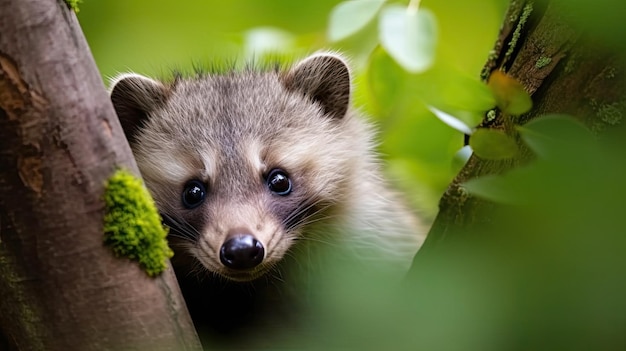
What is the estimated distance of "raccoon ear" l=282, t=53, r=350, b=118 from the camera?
388 cm

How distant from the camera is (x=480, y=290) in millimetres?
1066

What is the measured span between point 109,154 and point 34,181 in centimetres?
20

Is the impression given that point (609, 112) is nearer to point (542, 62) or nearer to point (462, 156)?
point (542, 62)

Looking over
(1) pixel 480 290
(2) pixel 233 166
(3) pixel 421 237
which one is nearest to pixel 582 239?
(1) pixel 480 290

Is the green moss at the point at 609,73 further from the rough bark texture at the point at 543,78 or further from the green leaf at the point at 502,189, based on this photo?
the green leaf at the point at 502,189

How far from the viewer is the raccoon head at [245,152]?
10.6 feet

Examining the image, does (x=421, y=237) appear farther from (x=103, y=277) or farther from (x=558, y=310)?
(x=558, y=310)

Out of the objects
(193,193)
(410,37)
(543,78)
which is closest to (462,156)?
(543,78)

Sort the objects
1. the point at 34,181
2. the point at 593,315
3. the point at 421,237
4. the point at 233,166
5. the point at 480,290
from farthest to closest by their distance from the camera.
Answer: the point at 421,237
the point at 233,166
the point at 34,181
the point at 480,290
the point at 593,315

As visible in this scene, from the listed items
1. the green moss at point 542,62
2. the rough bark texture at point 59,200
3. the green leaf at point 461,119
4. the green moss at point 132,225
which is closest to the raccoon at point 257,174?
the green moss at point 132,225

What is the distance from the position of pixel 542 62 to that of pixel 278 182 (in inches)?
65.9

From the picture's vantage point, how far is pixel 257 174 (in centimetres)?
344

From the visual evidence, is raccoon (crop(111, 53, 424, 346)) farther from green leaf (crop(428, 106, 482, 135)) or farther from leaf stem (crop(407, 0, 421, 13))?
leaf stem (crop(407, 0, 421, 13))

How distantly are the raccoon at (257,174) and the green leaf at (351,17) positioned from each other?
4.46 feet
